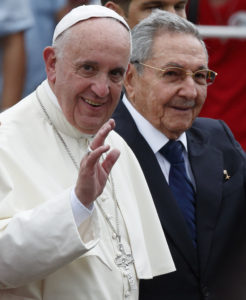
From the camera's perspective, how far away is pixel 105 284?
131 inches

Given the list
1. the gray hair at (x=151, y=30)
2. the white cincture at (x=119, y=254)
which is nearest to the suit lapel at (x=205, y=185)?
the gray hair at (x=151, y=30)

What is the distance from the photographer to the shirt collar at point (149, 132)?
434 centimetres

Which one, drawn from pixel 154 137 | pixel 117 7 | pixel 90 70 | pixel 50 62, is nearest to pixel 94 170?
pixel 90 70

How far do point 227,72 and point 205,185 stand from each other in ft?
6.36

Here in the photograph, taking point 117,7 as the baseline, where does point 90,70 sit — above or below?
above

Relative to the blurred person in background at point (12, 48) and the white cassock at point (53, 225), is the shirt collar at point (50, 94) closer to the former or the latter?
the white cassock at point (53, 225)

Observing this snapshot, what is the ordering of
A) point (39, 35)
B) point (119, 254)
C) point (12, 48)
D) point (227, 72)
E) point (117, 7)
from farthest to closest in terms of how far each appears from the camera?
1. point (227, 72)
2. point (39, 35)
3. point (117, 7)
4. point (12, 48)
5. point (119, 254)

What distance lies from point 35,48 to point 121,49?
75.7 inches

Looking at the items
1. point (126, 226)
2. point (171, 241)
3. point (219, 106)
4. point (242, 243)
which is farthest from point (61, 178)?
point (219, 106)

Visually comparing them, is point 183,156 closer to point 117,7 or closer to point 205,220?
Answer: point 205,220

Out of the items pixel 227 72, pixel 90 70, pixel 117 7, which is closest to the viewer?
pixel 90 70

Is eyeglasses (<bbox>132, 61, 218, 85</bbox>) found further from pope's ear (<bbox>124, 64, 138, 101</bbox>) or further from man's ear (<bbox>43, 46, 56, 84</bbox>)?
man's ear (<bbox>43, 46, 56, 84</bbox>)

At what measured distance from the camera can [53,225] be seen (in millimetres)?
3082

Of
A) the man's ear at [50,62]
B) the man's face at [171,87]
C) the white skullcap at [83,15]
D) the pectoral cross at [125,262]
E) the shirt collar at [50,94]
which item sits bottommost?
the pectoral cross at [125,262]
